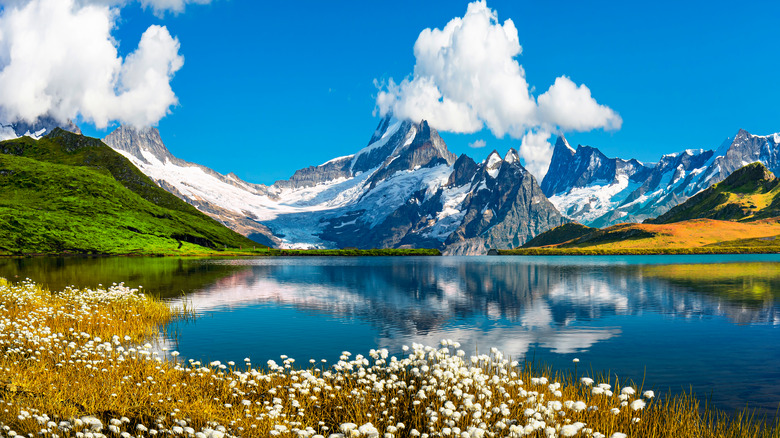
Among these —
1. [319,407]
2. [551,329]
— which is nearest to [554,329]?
[551,329]

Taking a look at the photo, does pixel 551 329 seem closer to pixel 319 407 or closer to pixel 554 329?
pixel 554 329

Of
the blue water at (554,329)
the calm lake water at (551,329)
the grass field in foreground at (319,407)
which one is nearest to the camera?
the grass field in foreground at (319,407)

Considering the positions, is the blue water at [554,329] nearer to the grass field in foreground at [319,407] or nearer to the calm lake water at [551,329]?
the calm lake water at [551,329]

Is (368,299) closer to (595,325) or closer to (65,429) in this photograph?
(595,325)

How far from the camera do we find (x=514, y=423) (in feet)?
48.6

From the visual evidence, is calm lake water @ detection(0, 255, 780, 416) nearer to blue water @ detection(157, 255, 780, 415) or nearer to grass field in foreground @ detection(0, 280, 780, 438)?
blue water @ detection(157, 255, 780, 415)

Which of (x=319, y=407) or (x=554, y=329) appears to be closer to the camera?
(x=319, y=407)

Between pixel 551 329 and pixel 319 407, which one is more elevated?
pixel 319 407

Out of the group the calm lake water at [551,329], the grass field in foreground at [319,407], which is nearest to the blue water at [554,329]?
the calm lake water at [551,329]

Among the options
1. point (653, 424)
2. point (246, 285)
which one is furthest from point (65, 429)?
point (246, 285)

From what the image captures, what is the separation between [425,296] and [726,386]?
5158 cm

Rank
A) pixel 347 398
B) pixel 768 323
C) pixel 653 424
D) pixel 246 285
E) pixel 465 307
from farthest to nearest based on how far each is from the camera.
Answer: pixel 246 285 < pixel 465 307 < pixel 768 323 < pixel 347 398 < pixel 653 424

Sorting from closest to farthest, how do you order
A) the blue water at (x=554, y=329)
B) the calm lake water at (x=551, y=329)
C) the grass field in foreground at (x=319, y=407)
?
the grass field in foreground at (x=319, y=407) → the blue water at (x=554, y=329) → the calm lake water at (x=551, y=329)

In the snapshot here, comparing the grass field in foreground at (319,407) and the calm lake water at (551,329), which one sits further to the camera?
the calm lake water at (551,329)
